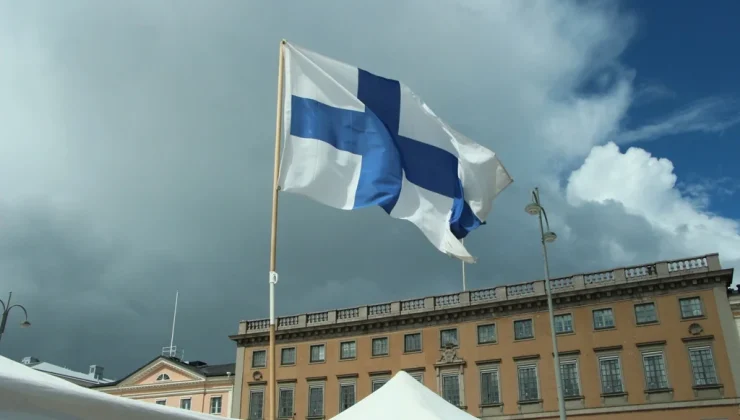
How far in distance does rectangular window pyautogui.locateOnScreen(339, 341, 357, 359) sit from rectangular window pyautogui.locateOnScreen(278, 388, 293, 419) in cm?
516

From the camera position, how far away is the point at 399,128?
11.1 m

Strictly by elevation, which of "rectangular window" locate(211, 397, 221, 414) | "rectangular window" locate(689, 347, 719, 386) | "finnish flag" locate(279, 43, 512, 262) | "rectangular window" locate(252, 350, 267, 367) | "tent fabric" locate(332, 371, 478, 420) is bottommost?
"tent fabric" locate(332, 371, 478, 420)

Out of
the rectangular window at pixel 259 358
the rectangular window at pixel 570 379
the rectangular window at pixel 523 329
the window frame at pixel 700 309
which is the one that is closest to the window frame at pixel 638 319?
the window frame at pixel 700 309

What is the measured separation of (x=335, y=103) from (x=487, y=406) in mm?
39383

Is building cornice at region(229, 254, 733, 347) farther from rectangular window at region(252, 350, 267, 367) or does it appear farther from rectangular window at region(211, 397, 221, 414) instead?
rectangular window at region(211, 397, 221, 414)

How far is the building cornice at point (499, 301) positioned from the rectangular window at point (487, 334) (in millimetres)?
786

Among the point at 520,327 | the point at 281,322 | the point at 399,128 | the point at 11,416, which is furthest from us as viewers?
the point at 281,322

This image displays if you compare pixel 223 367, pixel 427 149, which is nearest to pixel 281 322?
pixel 223 367

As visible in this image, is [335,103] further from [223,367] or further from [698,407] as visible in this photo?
[223,367]

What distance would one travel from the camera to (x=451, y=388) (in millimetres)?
47250

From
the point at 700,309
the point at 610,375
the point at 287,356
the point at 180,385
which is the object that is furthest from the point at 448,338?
the point at 180,385

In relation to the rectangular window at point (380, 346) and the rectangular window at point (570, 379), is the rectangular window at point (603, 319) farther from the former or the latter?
the rectangular window at point (380, 346)

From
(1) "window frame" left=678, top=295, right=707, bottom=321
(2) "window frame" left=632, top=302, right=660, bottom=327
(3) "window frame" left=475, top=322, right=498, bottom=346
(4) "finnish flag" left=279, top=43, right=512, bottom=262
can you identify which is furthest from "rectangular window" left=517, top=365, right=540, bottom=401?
(4) "finnish flag" left=279, top=43, right=512, bottom=262

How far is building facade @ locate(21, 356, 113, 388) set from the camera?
74.2m
